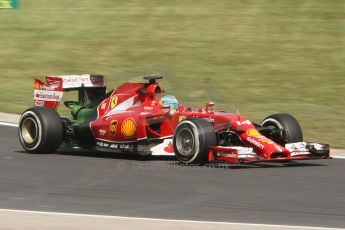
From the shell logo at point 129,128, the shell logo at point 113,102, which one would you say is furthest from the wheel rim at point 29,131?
the shell logo at point 129,128

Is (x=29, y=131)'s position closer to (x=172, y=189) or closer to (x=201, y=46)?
(x=172, y=189)

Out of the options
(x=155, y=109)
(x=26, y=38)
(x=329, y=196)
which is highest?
(x=26, y=38)

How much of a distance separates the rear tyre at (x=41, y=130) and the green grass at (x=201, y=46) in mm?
4867

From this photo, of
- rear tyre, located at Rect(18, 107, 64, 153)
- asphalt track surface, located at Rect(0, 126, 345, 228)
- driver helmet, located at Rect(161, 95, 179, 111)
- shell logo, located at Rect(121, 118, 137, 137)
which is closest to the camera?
asphalt track surface, located at Rect(0, 126, 345, 228)

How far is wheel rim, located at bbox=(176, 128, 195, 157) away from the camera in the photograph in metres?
11.0

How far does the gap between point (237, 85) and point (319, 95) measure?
2.06 metres

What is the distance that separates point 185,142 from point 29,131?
2603 millimetres

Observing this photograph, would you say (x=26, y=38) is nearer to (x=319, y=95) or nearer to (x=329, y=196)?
(x=319, y=95)

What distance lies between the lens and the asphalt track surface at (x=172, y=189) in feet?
26.9

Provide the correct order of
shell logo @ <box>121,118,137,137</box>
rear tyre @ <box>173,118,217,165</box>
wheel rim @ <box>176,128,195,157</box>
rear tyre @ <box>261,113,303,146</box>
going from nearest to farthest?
rear tyre @ <box>173,118,217,165</box> → wheel rim @ <box>176,128,195,157</box> → rear tyre @ <box>261,113,303,146</box> → shell logo @ <box>121,118,137,137</box>

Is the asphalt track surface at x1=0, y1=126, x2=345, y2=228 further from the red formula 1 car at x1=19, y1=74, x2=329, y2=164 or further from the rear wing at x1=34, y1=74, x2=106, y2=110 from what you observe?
the rear wing at x1=34, y1=74, x2=106, y2=110

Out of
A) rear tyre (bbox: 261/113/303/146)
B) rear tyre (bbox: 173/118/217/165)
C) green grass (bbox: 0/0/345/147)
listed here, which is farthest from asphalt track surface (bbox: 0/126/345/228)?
green grass (bbox: 0/0/345/147)

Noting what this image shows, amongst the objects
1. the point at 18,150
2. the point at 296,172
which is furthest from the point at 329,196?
the point at 18,150

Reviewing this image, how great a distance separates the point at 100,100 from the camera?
12.7 m
